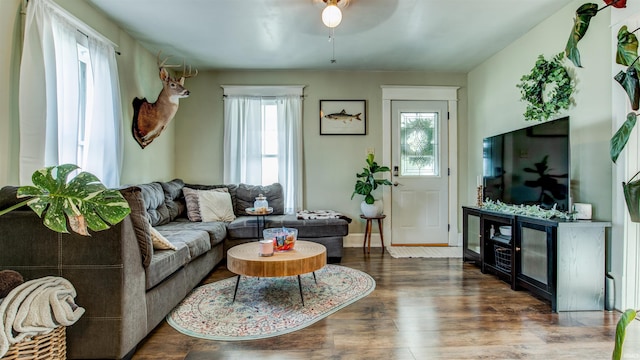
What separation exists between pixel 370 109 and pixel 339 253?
2133mm

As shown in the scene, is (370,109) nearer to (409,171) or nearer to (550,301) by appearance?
(409,171)

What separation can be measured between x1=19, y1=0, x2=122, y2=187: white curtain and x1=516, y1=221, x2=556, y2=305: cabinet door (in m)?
3.61

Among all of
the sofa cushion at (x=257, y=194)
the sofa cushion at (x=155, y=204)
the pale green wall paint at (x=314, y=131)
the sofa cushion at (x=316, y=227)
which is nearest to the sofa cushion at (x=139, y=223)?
the sofa cushion at (x=155, y=204)

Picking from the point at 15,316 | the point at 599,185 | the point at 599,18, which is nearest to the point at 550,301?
the point at 599,185

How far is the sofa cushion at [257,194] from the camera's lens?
4.12m

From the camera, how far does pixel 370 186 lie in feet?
13.6

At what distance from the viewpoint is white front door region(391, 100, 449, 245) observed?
14.9 feet

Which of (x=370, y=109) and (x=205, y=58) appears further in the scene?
(x=370, y=109)

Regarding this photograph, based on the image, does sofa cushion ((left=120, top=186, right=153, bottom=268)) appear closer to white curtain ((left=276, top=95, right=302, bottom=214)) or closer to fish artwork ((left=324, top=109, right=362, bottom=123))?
white curtain ((left=276, top=95, right=302, bottom=214))

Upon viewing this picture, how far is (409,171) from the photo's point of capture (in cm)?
457

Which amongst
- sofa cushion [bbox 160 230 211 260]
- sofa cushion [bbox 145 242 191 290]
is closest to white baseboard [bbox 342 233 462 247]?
sofa cushion [bbox 160 230 211 260]

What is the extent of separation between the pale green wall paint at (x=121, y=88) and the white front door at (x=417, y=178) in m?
3.14

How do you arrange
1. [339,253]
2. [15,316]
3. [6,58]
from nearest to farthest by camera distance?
[15,316], [6,58], [339,253]

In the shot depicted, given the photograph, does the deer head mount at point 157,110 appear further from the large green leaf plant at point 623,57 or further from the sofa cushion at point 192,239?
the large green leaf plant at point 623,57
